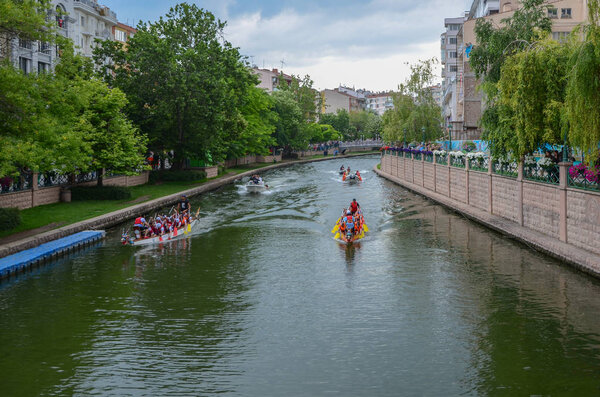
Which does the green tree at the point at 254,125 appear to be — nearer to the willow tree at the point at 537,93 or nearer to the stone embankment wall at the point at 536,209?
the stone embankment wall at the point at 536,209

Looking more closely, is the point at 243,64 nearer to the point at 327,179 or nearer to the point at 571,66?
the point at 327,179

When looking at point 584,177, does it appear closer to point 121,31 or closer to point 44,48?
point 44,48

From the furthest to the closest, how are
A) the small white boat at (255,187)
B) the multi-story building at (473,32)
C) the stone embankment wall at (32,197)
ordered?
the multi-story building at (473,32) < the small white boat at (255,187) < the stone embankment wall at (32,197)

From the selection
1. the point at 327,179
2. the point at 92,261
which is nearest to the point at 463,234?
the point at 92,261

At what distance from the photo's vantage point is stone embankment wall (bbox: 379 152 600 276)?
854 inches

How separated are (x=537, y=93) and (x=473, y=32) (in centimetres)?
4187

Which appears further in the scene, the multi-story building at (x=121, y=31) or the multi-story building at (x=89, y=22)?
the multi-story building at (x=121, y=31)

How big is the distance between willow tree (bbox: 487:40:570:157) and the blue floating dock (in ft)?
64.7

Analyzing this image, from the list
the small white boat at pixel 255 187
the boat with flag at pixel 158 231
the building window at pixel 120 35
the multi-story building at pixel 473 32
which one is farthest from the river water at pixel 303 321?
the building window at pixel 120 35

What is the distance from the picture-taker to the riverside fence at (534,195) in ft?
72.7

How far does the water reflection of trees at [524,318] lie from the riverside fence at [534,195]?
4.86 ft

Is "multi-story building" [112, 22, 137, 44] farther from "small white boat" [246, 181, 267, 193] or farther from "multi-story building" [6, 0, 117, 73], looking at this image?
"small white boat" [246, 181, 267, 193]

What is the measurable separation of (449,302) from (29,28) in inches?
751

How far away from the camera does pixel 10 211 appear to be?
2664cm
